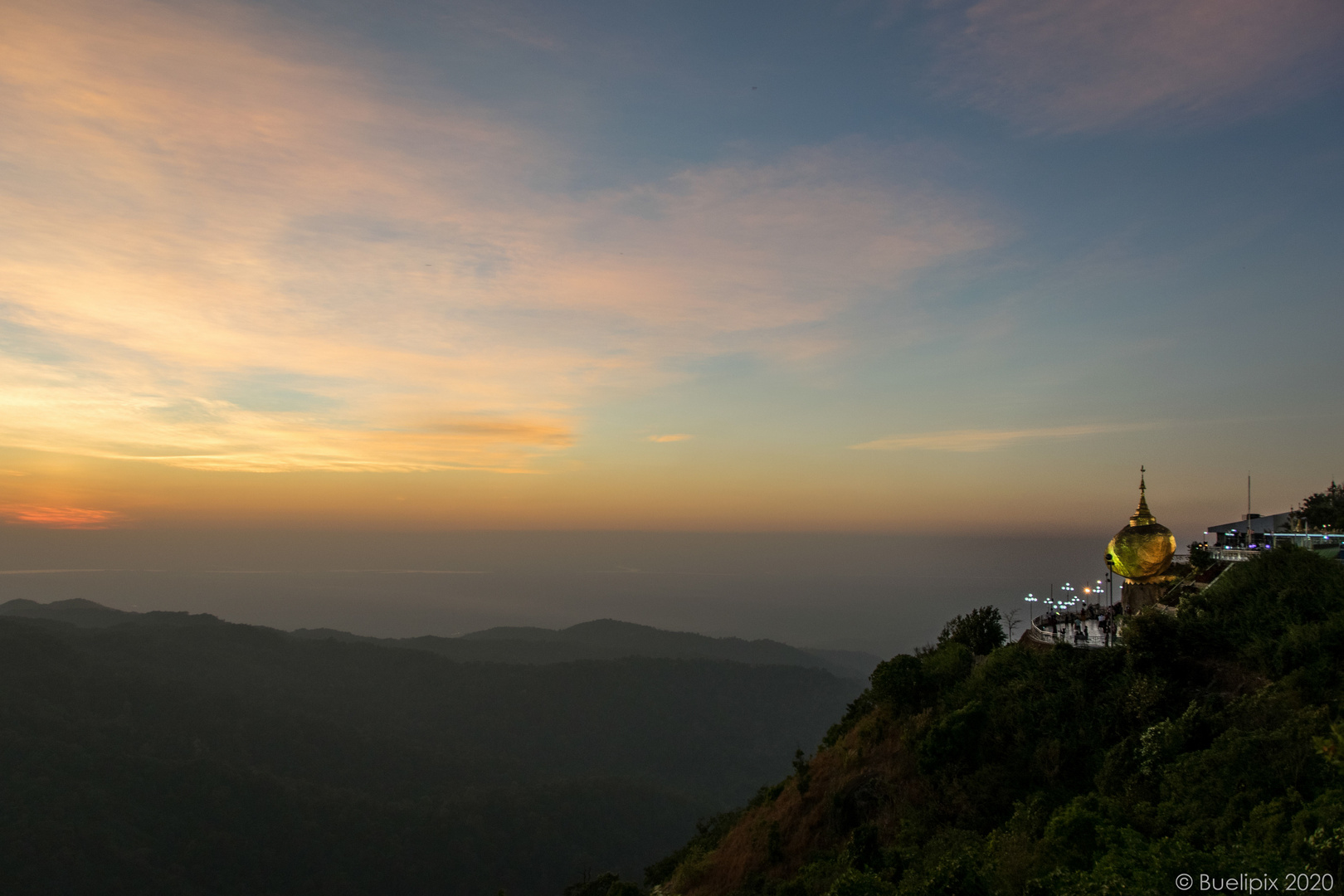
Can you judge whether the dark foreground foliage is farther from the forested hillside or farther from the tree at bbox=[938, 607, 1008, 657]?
the forested hillside

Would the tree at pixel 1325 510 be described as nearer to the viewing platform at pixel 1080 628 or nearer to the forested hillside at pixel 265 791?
the viewing platform at pixel 1080 628

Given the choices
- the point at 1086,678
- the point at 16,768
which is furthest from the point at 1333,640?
the point at 16,768

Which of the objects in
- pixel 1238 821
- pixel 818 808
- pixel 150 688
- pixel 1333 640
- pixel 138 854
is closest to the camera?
pixel 1238 821

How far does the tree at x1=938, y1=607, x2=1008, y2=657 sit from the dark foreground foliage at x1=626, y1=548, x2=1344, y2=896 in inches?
117

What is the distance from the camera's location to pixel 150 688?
138375 mm

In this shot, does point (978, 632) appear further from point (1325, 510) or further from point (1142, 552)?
point (1325, 510)

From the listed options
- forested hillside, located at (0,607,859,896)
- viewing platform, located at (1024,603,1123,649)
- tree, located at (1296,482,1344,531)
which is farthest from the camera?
forested hillside, located at (0,607,859,896)

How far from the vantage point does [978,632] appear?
1177 inches

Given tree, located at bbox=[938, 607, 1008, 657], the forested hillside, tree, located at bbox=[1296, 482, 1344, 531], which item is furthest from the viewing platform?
the forested hillside

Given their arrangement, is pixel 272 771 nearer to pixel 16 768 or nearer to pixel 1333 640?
pixel 16 768

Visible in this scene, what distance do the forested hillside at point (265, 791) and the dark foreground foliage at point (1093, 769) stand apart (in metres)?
93.1

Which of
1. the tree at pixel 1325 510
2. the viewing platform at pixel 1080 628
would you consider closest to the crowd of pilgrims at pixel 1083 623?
the viewing platform at pixel 1080 628

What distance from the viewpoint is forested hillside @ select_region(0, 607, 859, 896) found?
90062 millimetres

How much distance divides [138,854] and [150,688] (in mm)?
61378
